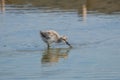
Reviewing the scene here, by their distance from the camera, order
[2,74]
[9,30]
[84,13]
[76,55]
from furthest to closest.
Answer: [84,13] < [9,30] < [76,55] < [2,74]

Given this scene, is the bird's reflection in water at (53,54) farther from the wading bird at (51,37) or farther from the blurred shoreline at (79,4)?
the blurred shoreline at (79,4)

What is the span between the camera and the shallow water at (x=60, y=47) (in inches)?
662

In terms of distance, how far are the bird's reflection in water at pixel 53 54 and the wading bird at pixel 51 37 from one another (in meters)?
0.32

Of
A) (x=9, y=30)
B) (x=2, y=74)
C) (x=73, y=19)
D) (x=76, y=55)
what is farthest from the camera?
(x=73, y=19)

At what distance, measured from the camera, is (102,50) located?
789 inches

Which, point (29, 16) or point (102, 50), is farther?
point (29, 16)

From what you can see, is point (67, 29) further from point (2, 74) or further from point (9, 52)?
point (2, 74)

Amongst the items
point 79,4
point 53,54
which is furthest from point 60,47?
point 79,4

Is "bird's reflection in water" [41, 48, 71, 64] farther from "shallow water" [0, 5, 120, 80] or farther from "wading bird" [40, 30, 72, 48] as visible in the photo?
"wading bird" [40, 30, 72, 48]

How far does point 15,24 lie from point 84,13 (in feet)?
13.7

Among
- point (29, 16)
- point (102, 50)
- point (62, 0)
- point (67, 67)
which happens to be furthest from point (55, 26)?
point (62, 0)

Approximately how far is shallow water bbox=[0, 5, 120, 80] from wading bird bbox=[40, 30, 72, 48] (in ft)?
0.73

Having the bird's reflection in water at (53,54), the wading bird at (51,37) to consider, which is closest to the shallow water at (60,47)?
the bird's reflection in water at (53,54)

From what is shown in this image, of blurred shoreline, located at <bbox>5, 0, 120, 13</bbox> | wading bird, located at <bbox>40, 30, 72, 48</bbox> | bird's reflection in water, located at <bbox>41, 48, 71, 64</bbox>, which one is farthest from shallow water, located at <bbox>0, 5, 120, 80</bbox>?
blurred shoreline, located at <bbox>5, 0, 120, 13</bbox>
